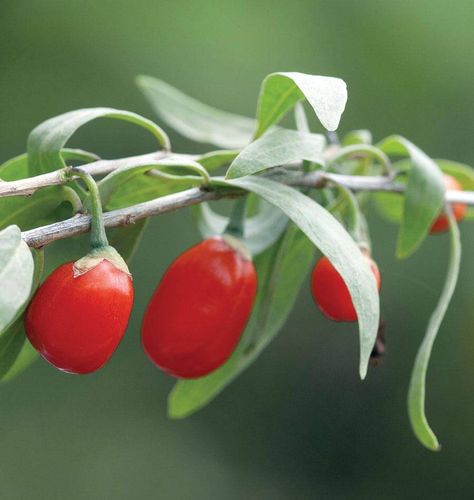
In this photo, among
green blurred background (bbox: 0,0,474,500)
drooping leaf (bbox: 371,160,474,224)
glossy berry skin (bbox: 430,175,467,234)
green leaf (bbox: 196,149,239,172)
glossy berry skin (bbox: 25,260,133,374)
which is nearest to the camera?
glossy berry skin (bbox: 25,260,133,374)

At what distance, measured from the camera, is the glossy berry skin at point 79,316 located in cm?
79

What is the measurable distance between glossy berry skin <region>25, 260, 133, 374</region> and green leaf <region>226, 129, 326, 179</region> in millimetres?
155

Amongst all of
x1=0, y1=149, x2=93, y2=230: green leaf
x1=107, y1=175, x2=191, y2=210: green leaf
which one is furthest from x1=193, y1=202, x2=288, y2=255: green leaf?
x1=0, y1=149, x2=93, y2=230: green leaf

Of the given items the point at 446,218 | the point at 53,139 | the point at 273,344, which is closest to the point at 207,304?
the point at 53,139

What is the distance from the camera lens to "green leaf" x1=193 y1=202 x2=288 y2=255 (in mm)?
1091

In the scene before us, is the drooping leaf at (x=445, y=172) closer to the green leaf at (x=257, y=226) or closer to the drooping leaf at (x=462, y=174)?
the drooping leaf at (x=462, y=174)

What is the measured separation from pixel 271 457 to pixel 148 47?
5.13 ft

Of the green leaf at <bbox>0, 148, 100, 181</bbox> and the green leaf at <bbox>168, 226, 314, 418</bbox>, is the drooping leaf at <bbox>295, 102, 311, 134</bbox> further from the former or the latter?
the green leaf at <bbox>0, 148, 100, 181</bbox>

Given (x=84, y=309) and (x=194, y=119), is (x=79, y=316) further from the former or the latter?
(x=194, y=119)

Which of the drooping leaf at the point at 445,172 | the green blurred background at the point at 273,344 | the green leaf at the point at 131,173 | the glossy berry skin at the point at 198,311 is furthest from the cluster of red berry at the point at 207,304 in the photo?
the green blurred background at the point at 273,344

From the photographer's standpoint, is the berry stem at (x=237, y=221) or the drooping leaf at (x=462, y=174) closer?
the berry stem at (x=237, y=221)

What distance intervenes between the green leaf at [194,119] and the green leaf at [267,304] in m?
0.25

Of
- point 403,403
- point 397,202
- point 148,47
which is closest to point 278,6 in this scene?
point 148,47

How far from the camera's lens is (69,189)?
0.86m
